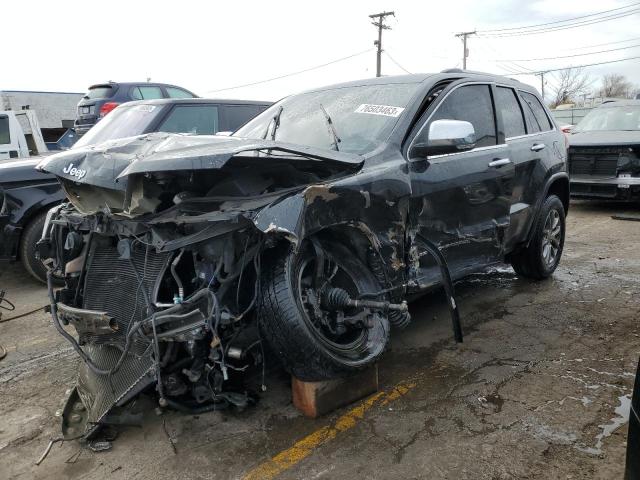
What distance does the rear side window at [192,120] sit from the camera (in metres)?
6.90

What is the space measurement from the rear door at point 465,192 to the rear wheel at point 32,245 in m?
4.17

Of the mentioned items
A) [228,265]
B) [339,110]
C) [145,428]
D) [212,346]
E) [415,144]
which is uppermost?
[339,110]

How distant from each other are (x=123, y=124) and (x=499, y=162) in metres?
4.81

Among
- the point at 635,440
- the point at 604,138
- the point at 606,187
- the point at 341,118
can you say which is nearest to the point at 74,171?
the point at 341,118

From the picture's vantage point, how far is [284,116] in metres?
4.22

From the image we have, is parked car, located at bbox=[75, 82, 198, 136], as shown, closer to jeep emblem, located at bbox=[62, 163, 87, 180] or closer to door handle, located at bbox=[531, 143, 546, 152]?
door handle, located at bbox=[531, 143, 546, 152]

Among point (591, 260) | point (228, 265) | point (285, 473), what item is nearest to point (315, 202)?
point (228, 265)

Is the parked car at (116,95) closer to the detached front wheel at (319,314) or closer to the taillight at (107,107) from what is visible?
the taillight at (107,107)

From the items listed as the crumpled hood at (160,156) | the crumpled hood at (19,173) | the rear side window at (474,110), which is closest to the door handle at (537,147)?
the rear side window at (474,110)

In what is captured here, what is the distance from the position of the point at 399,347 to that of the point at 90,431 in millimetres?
2136

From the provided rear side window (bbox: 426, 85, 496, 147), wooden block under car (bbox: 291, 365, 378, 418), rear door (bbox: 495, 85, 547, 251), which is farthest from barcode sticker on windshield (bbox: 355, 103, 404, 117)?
wooden block under car (bbox: 291, 365, 378, 418)

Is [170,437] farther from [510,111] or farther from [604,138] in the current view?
[604,138]

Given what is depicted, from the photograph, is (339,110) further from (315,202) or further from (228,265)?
(228,265)

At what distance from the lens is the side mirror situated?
11.0 feet
